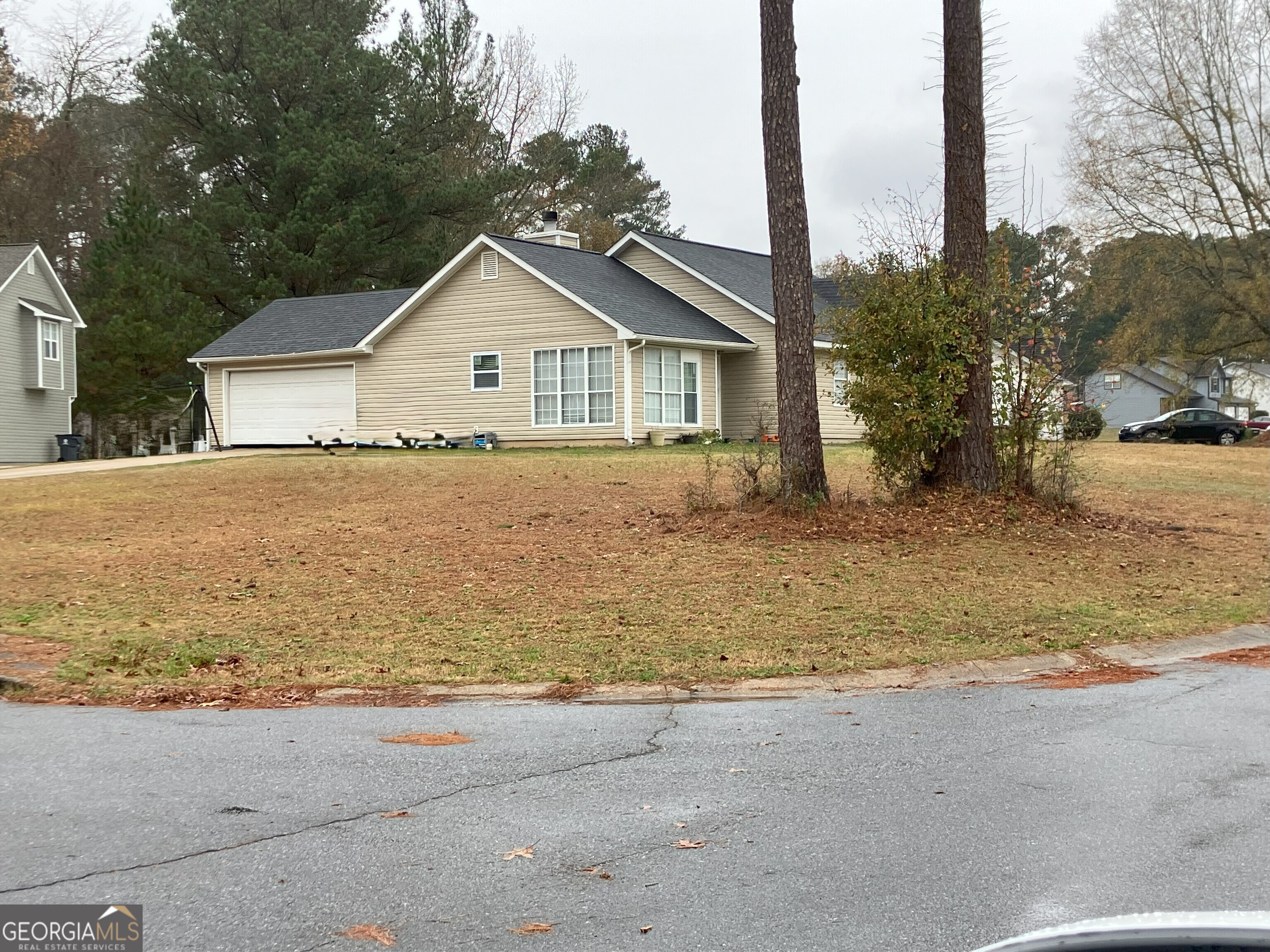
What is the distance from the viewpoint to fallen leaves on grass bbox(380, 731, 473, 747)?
6.69 m

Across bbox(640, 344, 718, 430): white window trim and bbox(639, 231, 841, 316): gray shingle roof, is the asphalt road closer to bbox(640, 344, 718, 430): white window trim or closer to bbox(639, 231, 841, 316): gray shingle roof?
bbox(640, 344, 718, 430): white window trim

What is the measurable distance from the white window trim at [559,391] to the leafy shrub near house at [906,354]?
14.0 metres

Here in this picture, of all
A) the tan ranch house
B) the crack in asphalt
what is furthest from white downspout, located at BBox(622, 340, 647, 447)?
the crack in asphalt

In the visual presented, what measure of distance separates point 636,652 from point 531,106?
44907 millimetres

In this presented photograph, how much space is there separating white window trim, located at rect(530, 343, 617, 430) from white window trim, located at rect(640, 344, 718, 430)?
0.70 metres

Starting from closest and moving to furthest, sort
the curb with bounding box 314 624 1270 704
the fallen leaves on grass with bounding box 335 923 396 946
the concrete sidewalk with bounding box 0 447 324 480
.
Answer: the fallen leaves on grass with bounding box 335 923 396 946 < the curb with bounding box 314 624 1270 704 < the concrete sidewalk with bounding box 0 447 324 480

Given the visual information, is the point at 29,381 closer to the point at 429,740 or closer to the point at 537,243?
the point at 537,243

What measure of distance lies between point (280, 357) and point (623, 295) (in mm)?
9837

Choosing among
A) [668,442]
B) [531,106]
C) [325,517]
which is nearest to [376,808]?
[325,517]

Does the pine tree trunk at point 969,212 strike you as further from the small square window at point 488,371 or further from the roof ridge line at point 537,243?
the small square window at point 488,371

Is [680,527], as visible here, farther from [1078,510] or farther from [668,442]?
[668,442]

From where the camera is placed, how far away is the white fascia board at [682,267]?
102 feet

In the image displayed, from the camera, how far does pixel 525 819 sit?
210 inches

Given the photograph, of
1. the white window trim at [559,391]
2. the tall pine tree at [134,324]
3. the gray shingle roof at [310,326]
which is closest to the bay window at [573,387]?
the white window trim at [559,391]
